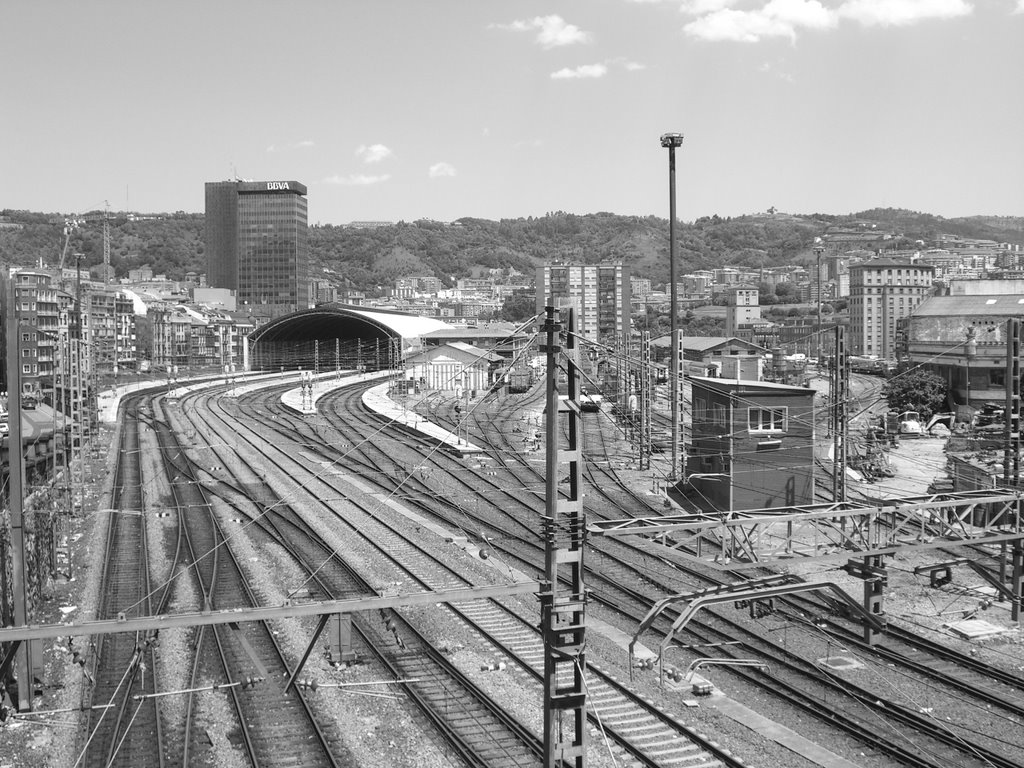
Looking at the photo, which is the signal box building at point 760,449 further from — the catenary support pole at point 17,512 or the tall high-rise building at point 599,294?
the tall high-rise building at point 599,294

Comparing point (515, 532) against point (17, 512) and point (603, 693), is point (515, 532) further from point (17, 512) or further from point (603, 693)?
point (17, 512)

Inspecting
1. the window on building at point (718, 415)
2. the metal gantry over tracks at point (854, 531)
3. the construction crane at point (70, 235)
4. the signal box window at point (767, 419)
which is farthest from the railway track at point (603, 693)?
the construction crane at point (70, 235)

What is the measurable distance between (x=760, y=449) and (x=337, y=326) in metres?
58.6

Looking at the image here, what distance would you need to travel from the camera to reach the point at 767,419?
2083 centimetres

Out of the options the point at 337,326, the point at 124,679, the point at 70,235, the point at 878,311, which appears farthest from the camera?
the point at 878,311

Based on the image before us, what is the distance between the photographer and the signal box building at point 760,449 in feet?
66.9

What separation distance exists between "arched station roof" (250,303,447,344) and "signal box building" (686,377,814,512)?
4688 centimetres

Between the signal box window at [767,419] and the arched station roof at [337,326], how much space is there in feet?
155


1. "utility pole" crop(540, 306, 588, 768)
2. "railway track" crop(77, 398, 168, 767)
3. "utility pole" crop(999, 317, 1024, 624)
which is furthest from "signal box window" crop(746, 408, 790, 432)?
"utility pole" crop(540, 306, 588, 768)

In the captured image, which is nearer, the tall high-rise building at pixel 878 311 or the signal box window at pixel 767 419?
the signal box window at pixel 767 419

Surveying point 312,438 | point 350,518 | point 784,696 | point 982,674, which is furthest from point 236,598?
point 312,438

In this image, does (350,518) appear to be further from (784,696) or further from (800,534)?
(784,696)

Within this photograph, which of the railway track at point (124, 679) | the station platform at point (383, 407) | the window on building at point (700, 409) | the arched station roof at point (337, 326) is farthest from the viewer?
the arched station roof at point (337, 326)

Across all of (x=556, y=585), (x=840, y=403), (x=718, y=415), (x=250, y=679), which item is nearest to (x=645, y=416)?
(x=718, y=415)
